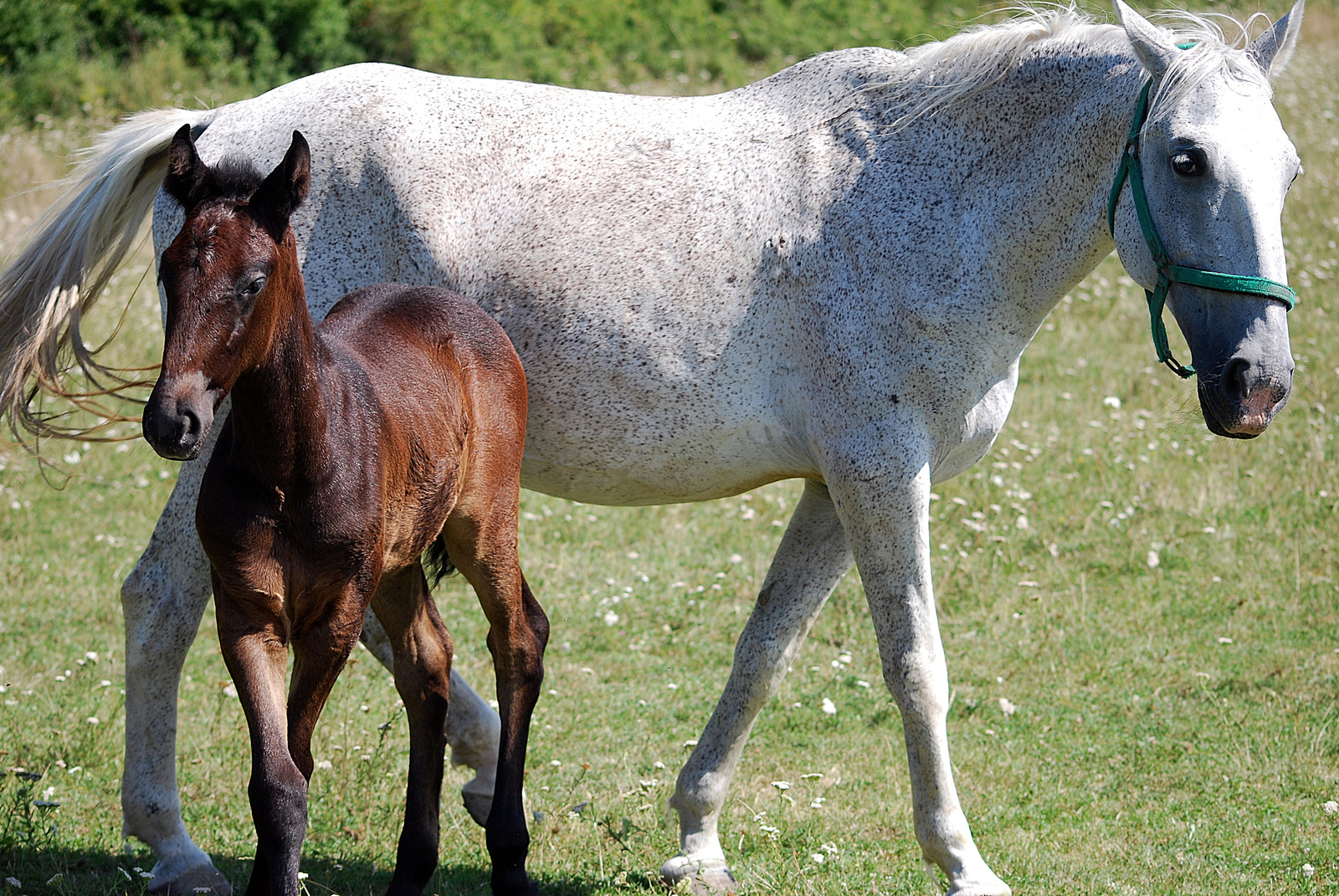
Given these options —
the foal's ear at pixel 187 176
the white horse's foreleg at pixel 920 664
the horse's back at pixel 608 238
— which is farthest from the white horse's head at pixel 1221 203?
the foal's ear at pixel 187 176

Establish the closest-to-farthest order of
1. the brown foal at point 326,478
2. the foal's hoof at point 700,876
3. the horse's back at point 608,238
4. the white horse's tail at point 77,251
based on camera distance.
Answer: the brown foal at point 326,478 → the horse's back at point 608,238 → the foal's hoof at point 700,876 → the white horse's tail at point 77,251

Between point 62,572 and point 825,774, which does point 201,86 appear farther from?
point 825,774

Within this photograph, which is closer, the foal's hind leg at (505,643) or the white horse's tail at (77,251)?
the foal's hind leg at (505,643)

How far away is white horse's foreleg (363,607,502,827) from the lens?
13.8ft

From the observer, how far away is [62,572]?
20.2 feet

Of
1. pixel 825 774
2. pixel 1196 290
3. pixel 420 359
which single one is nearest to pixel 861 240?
pixel 1196 290

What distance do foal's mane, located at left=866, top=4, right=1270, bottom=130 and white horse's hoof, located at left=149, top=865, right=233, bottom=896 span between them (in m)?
2.95

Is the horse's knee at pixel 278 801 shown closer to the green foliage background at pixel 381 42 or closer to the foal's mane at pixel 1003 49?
the foal's mane at pixel 1003 49

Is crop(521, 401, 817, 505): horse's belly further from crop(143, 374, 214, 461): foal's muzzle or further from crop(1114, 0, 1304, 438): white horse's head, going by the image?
crop(143, 374, 214, 461): foal's muzzle

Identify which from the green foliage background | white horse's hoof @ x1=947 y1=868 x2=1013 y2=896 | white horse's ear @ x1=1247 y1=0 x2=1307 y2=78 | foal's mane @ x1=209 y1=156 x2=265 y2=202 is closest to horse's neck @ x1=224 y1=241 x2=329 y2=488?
foal's mane @ x1=209 y1=156 x2=265 y2=202

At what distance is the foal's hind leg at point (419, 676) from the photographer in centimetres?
336

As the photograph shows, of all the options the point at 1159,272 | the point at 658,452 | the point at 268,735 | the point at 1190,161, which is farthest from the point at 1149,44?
the point at 268,735

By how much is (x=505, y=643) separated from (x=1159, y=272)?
1941 millimetres

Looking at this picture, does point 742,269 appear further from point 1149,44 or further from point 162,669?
point 162,669
